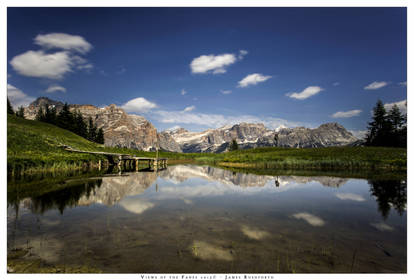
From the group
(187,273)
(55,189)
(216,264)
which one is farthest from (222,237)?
(55,189)

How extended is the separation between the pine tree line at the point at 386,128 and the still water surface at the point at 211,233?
88472 millimetres

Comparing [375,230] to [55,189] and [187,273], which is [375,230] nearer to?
[187,273]

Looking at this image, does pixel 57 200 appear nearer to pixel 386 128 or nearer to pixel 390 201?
pixel 390 201

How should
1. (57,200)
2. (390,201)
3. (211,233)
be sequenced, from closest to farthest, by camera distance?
(211,233) < (57,200) < (390,201)

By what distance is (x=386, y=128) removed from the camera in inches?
3467

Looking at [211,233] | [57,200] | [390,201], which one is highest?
[57,200]

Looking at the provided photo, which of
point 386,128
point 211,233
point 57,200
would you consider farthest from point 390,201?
point 386,128

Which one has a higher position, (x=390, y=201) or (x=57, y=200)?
(x=57, y=200)

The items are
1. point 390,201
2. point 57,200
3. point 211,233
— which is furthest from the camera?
point 390,201

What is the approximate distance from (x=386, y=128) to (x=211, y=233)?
109360 millimetres

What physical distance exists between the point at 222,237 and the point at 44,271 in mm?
5769

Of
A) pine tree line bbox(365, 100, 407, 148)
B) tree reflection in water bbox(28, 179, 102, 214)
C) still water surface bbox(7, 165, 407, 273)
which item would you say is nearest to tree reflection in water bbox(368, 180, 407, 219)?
still water surface bbox(7, 165, 407, 273)

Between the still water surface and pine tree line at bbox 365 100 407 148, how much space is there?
290 feet

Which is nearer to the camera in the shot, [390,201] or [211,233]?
[211,233]
